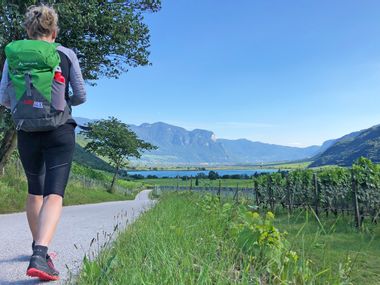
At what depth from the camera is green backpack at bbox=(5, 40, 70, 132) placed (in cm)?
310

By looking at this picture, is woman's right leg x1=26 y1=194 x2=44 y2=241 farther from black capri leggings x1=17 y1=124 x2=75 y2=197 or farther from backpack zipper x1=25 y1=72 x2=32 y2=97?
backpack zipper x1=25 y1=72 x2=32 y2=97

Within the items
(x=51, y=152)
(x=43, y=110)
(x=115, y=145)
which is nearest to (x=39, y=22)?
(x=43, y=110)

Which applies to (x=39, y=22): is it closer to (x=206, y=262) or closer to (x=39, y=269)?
(x=39, y=269)

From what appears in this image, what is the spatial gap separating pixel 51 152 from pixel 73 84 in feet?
2.02

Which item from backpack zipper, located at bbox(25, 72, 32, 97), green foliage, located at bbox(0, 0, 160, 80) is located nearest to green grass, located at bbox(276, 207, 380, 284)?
backpack zipper, located at bbox(25, 72, 32, 97)

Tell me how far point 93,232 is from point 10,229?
1.51 meters

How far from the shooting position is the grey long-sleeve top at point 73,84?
3.33 meters

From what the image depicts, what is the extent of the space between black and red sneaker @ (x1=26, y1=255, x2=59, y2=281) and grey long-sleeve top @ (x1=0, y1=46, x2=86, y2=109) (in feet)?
4.36

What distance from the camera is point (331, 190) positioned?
19.3 meters

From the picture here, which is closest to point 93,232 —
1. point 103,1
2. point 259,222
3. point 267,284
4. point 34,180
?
point 34,180

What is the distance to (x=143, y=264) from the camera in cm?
272

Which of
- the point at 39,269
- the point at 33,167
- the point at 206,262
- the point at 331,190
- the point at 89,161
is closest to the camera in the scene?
the point at 206,262

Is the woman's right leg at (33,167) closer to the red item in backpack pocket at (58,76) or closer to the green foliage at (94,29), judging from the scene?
the red item in backpack pocket at (58,76)

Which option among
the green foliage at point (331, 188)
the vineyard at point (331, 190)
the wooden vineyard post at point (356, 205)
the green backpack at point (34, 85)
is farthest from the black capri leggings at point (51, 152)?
the wooden vineyard post at point (356, 205)
